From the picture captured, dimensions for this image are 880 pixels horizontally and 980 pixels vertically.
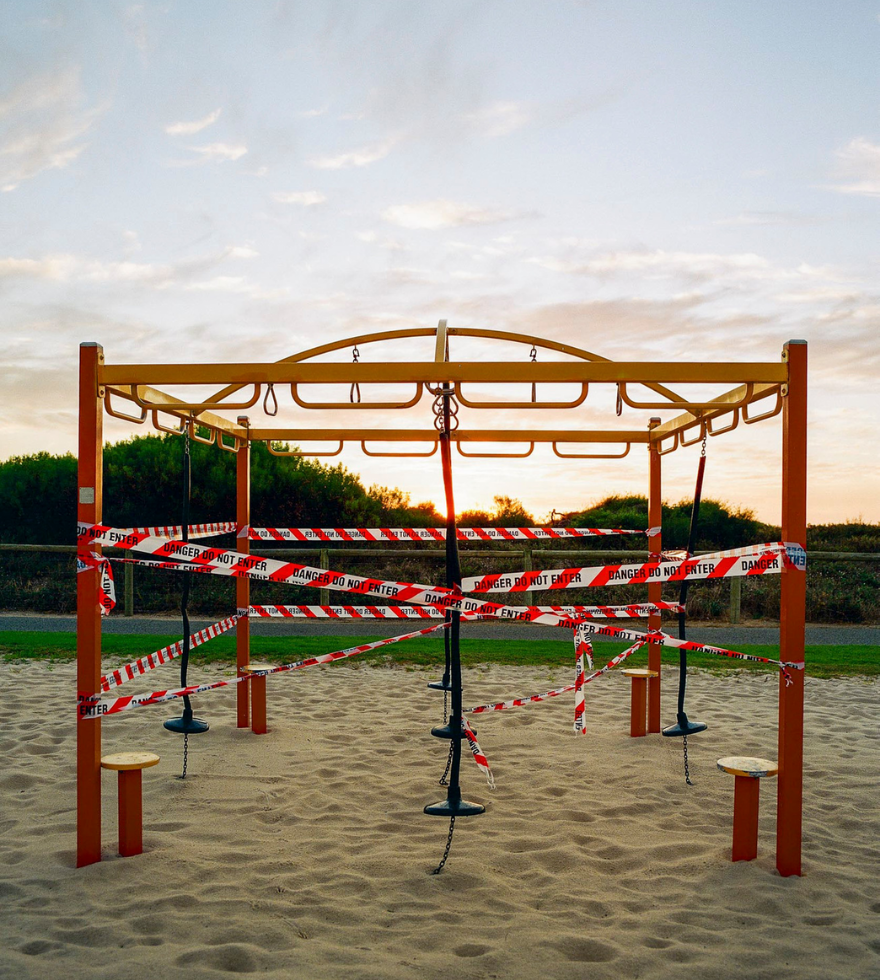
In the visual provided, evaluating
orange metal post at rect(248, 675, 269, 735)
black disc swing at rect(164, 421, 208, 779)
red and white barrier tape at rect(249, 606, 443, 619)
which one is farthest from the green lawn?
black disc swing at rect(164, 421, 208, 779)

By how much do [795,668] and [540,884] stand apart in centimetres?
151

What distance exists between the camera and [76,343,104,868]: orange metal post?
3797 millimetres

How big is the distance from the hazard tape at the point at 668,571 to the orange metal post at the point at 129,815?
1.83 meters

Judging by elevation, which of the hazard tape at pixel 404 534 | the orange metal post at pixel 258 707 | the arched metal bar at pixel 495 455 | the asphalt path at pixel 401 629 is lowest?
the asphalt path at pixel 401 629

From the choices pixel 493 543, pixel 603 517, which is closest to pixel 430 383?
pixel 493 543

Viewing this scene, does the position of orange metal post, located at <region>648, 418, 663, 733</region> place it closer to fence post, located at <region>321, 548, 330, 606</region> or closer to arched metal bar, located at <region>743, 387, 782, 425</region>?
arched metal bar, located at <region>743, 387, 782, 425</region>

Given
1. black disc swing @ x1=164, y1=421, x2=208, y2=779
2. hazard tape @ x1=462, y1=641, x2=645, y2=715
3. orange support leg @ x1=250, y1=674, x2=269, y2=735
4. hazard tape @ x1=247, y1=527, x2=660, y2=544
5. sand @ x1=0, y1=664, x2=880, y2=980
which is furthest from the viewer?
hazard tape @ x1=247, y1=527, x2=660, y2=544

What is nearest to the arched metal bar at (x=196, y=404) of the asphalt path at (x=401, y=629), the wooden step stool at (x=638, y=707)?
the wooden step stool at (x=638, y=707)

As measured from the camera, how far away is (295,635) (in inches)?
465

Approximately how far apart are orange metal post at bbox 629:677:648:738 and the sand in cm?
11

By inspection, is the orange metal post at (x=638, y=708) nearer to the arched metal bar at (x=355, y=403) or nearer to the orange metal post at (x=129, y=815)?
the arched metal bar at (x=355, y=403)

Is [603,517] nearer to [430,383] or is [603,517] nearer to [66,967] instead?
[430,383]

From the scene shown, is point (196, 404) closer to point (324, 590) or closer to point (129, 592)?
point (324, 590)

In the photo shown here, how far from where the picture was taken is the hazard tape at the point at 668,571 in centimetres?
382
